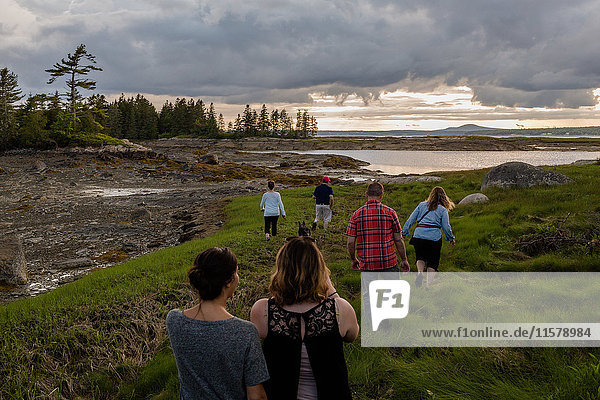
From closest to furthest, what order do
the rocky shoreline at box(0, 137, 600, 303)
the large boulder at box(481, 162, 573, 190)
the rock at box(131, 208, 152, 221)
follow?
the rocky shoreline at box(0, 137, 600, 303)
the large boulder at box(481, 162, 573, 190)
the rock at box(131, 208, 152, 221)

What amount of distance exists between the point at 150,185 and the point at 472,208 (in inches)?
1185

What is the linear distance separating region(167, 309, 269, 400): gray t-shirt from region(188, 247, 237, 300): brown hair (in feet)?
0.71

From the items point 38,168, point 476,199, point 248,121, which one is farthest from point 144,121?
point 476,199

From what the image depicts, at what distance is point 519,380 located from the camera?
3.97 meters

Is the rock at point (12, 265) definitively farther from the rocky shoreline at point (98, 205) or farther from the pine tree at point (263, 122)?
the pine tree at point (263, 122)

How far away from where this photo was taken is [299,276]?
2557 mm

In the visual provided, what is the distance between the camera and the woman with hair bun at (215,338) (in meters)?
2.44

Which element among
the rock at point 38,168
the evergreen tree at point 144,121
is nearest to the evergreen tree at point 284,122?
the evergreen tree at point 144,121

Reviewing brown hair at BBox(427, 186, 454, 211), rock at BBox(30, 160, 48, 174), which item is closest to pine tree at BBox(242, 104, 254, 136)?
rock at BBox(30, 160, 48, 174)

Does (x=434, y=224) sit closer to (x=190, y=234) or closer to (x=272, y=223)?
(x=272, y=223)

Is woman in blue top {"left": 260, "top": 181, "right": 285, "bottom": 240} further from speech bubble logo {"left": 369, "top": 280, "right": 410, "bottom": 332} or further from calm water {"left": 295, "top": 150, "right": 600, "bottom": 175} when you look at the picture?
calm water {"left": 295, "top": 150, "right": 600, "bottom": 175}

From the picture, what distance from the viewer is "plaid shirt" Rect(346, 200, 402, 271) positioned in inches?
217

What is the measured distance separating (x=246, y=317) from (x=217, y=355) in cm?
407

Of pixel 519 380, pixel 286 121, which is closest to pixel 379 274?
pixel 519 380
